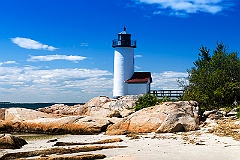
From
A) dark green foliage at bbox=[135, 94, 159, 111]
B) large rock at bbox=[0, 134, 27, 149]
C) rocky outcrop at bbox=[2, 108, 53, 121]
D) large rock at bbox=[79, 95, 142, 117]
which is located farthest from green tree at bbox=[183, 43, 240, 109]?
large rock at bbox=[0, 134, 27, 149]

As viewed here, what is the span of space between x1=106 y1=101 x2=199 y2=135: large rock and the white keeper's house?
20.6 m

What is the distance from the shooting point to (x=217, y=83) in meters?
25.0

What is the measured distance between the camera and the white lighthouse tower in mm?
40719

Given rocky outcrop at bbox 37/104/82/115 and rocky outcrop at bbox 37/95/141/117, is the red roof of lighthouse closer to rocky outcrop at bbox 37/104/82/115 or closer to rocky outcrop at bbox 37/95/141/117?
rocky outcrop at bbox 37/95/141/117

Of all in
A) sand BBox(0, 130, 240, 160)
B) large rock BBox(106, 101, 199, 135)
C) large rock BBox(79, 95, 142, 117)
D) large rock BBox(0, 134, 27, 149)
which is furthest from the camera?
large rock BBox(79, 95, 142, 117)

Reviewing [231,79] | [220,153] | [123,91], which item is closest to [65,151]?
[220,153]

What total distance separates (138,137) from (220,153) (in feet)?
17.4

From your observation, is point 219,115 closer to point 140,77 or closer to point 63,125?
point 63,125

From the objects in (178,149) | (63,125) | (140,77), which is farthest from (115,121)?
(140,77)

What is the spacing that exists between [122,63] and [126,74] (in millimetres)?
1366

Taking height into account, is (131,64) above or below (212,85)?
above

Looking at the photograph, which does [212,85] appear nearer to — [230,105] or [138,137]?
[230,105]

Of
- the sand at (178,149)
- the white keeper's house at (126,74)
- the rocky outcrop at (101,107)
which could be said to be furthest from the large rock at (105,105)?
the sand at (178,149)

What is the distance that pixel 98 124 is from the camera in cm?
2048
